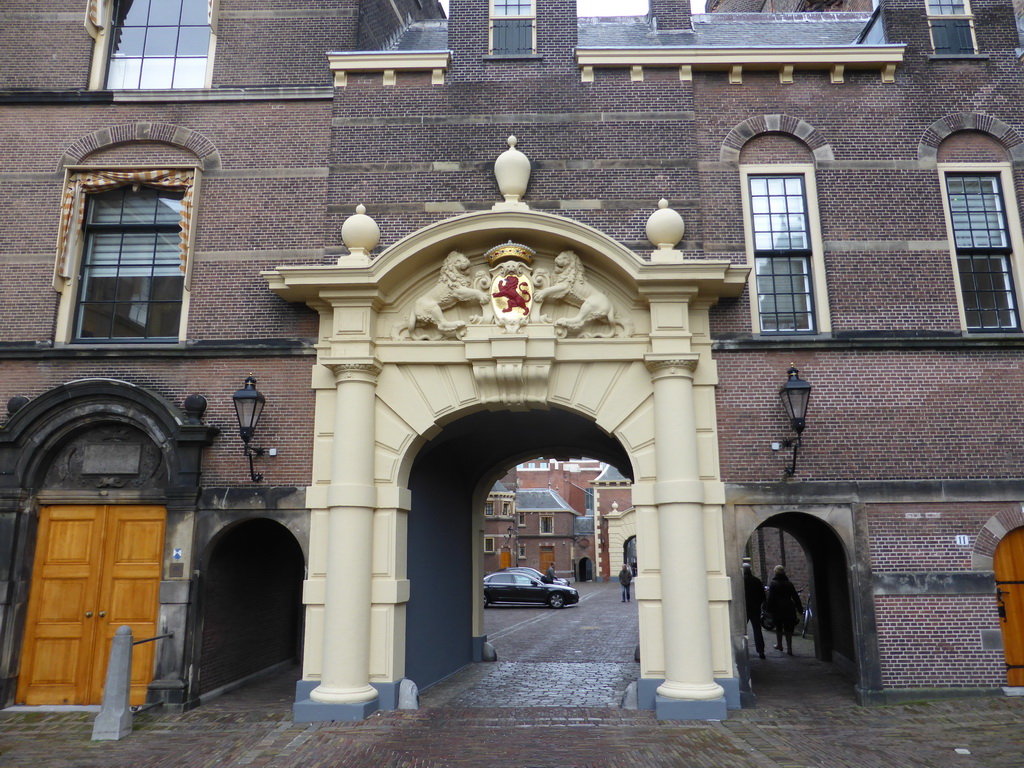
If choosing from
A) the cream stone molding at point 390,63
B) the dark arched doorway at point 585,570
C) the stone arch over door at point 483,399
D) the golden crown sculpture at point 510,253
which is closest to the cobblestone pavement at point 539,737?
the stone arch over door at point 483,399

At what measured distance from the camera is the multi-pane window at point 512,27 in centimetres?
1230

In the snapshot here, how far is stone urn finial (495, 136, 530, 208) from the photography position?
428 inches

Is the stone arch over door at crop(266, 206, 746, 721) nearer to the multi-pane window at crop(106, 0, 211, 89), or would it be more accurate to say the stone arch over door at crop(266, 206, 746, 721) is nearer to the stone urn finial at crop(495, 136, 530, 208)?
the stone urn finial at crop(495, 136, 530, 208)

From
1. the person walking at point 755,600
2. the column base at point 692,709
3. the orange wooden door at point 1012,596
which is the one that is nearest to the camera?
the column base at point 692,709

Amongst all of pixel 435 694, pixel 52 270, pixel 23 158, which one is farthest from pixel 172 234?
pixel 435 694

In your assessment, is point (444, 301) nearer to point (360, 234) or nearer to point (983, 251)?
point (360, 234)

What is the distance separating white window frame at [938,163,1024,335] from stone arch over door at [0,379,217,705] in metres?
10.7

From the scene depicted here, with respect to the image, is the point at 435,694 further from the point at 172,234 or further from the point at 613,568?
the point at 613,568

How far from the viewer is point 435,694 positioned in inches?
426

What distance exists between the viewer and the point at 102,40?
12.4 meters

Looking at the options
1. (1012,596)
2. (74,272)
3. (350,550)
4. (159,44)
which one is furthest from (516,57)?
(1012,596)

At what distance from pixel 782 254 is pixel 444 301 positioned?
5.03 m

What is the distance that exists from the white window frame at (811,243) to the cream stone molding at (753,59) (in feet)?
4.89

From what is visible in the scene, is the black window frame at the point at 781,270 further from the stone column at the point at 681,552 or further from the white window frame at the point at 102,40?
the white window frame at the point at 102,40
